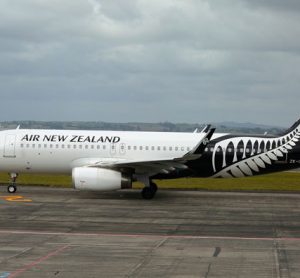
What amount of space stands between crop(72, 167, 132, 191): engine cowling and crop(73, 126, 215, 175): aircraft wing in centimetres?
50

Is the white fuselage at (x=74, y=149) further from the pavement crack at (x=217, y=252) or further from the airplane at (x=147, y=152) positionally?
the pavement crack at (x=217, y=252)

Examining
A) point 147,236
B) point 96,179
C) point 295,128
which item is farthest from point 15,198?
point 295,128

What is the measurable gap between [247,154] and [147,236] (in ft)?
44.5

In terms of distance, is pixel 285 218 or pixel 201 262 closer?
pixel 201 262

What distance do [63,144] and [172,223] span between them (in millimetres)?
11171

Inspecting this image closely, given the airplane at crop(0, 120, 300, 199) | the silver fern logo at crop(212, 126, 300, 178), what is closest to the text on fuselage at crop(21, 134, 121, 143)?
the airplane at crop(0, 120, 300, 199)

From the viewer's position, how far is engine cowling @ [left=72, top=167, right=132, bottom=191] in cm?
2869

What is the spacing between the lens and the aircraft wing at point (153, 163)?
28.9 meters

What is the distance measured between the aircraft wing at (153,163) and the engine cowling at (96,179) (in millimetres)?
503

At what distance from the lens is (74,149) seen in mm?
31281

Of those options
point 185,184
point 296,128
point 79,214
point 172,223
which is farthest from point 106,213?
point 185,184

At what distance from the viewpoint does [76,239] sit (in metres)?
18.2

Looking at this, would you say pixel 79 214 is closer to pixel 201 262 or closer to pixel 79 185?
pixel 79 185

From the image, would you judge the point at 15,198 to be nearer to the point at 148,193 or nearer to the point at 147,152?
the point at 148,193
